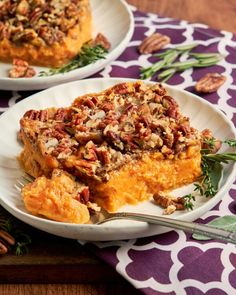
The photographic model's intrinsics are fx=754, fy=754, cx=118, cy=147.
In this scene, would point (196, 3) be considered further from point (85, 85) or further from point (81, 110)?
point (81, 110)

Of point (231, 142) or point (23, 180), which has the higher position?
point (231, 142)

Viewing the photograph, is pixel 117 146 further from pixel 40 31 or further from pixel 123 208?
pixel 40 31

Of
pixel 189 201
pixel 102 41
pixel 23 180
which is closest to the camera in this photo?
pixel 189 201

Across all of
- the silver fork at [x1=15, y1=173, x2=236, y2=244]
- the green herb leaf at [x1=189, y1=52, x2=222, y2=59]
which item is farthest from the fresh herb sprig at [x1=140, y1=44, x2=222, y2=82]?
the silver fork at [x1=15, y1=173, x2=236, y2=244]

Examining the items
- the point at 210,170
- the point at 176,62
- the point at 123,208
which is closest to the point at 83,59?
the point at 176,62

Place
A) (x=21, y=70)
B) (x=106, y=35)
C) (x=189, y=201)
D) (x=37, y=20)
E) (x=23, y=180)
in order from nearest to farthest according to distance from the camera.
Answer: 1. (x=189, y=201)
2. (x=23, y=180)
3. (x=21, y=70)
4. (x=37, y=20)
5. (x=106, y=35)

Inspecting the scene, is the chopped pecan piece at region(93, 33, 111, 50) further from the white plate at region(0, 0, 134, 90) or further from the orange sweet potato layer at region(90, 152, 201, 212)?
the orange sweet potato layer at region(90, 152, 201, 212)
